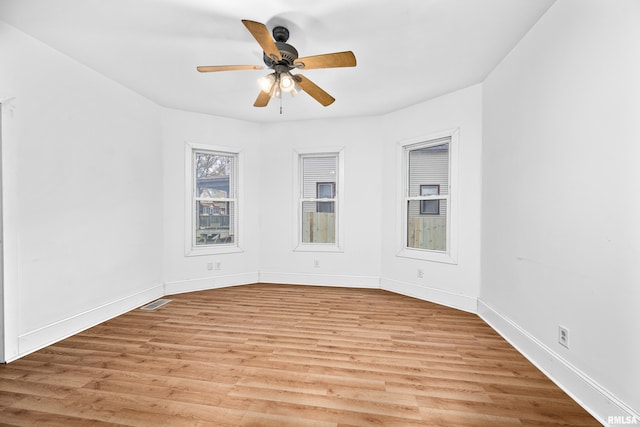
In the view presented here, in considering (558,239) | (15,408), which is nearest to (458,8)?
(558,239)

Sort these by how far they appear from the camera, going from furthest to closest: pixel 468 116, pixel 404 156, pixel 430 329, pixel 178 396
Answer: pixel 404 156 < pixel 468 116 < pixel 430 329 < pixel 178 396

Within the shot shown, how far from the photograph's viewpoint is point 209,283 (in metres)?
4.20

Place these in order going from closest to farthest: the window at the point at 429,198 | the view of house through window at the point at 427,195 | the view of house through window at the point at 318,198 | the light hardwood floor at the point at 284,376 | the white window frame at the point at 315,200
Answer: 1. the light hardwood floor at the point at 284,376
2. the window at the point at 429,198
3. the view of house through window at the point at 427,195
4. the white window frame at the point at 315,200
5. the view of house through window at the point at 318,198

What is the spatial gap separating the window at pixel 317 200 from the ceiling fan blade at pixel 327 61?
2441mm

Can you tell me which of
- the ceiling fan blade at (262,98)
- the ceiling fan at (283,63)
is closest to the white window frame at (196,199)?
the ceiling fan blade at (262,98)

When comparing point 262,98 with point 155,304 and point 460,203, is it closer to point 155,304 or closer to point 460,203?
point 460,203

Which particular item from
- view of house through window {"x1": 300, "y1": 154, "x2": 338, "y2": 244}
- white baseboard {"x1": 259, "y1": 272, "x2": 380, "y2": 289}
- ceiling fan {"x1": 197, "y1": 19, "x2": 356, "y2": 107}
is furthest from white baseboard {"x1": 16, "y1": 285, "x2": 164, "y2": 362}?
ceiling fan {"x1": 197, "y1": 19, "x2": 356, "y2": 107}

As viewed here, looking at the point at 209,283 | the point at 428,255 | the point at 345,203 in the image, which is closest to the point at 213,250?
the point at 209,283

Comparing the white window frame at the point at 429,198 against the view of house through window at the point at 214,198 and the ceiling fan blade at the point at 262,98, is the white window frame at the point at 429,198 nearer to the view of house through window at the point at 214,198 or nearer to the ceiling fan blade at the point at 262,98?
the ceiling fan blade at the point at 262,98

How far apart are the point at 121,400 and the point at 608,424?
2873mm

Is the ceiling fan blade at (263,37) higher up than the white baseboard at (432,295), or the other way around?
the ceiling fan blade at (263,37)

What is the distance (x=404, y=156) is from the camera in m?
4.02

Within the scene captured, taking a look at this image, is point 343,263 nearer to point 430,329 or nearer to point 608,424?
point 430,329

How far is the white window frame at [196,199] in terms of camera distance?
13.4 ft
